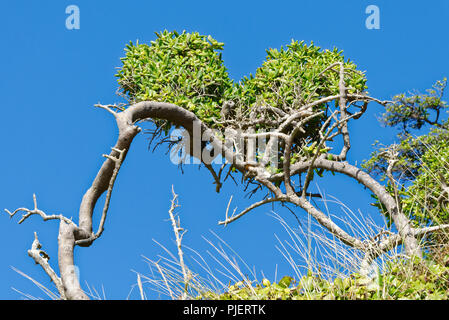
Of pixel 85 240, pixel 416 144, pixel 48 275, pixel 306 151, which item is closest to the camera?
pixel 48 275

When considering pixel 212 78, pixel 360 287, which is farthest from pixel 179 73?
pixel 360 287

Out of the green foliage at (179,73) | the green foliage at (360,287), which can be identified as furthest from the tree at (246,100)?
the green foliage at (360,287)

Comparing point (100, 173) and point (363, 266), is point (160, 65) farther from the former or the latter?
point (363, 266)

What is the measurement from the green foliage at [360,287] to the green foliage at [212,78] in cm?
348

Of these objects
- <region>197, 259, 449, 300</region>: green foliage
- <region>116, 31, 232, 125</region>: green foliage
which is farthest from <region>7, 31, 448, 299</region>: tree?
<region>197, 259, 449, 300</region>: green foliage

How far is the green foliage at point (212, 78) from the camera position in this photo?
6809 mm

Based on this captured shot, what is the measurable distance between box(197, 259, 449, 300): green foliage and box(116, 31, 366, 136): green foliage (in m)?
3.48

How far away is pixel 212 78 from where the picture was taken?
6.96 metres

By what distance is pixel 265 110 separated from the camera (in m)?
7.00

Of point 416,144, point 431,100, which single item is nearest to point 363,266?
point 416,144

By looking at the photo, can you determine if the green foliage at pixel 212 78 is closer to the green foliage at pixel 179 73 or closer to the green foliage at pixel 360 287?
the green foliage at pixel 179 73

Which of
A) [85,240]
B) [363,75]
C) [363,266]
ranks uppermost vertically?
[363,75]

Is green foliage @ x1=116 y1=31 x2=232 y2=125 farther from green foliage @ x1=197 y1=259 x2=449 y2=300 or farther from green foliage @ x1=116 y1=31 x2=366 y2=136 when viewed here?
green foliage @ x1=197 y1=259 x2=449 y2=300

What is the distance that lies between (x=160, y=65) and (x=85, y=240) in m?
3.48
